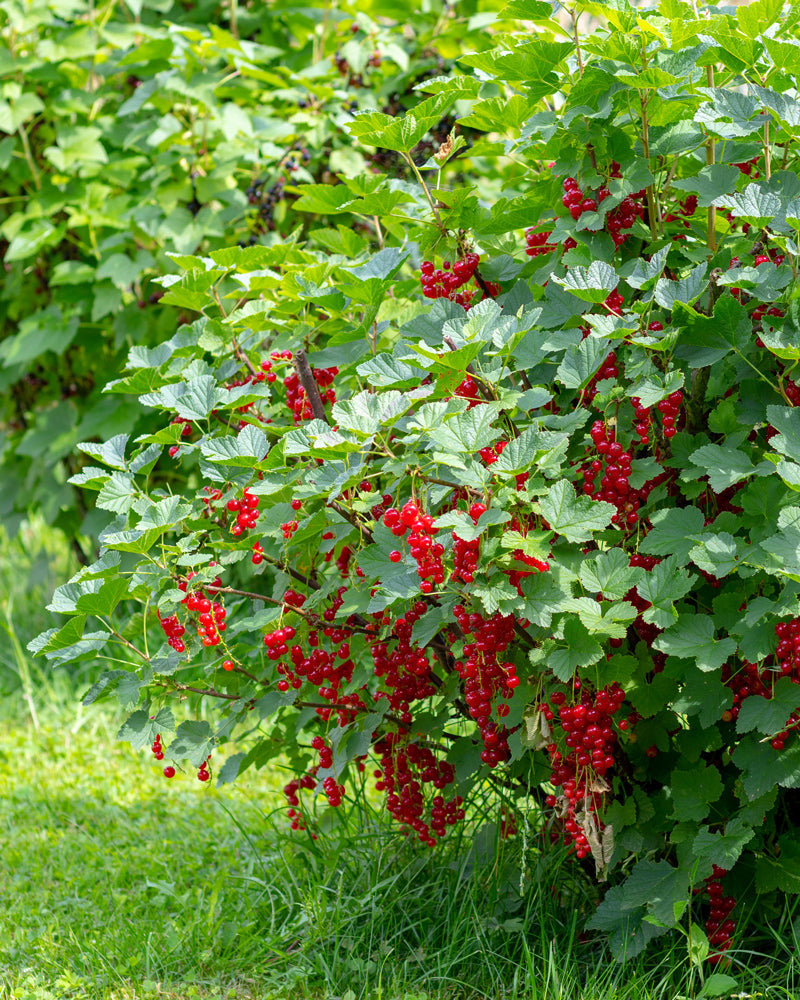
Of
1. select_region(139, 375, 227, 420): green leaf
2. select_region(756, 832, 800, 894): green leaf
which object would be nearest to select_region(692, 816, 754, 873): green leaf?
select_region(756, 832, 800, 894): green leaf

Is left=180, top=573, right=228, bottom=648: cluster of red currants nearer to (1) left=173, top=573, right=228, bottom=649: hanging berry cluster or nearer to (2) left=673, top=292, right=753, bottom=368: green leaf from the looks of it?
(1) left=173, top=573, right=228, bottom=649: hanging berry cluster

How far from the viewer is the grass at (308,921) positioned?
2.08 meters

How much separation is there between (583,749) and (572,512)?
407mm

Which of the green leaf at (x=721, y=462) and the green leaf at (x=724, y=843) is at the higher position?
the green leaf at (x=721, y=462)

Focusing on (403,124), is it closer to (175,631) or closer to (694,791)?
(175,631)

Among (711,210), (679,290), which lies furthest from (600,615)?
(711,210)

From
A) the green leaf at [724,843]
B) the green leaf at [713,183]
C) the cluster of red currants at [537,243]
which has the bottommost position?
the green leaf at [724,843]

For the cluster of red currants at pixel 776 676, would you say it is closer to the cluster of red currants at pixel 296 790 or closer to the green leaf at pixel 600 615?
the green leaf at pixel 600 615

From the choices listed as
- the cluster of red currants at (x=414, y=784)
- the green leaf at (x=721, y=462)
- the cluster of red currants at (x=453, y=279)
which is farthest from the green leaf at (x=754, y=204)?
the cluster of red currants at (x=414, y=784)

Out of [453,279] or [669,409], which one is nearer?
[669,409]

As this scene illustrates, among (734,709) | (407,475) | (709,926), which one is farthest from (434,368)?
(709,926)

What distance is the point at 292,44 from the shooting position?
4.61m

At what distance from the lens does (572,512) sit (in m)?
1.66

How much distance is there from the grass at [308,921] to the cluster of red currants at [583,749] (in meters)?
0.36
